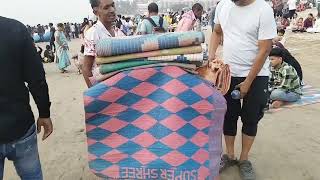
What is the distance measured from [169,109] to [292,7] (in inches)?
749

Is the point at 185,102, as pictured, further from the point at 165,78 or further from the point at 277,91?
the point at 277,91

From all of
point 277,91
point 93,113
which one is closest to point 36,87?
point 93,113

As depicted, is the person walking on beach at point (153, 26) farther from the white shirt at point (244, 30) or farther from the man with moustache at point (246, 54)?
the white shirt at point (244, 30)

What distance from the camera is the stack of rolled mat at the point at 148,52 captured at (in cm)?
265

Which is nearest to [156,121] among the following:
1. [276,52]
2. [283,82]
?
[276,52]

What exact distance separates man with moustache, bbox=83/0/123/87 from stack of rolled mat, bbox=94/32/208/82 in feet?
2.62

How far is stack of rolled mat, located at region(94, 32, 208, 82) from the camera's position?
265cm

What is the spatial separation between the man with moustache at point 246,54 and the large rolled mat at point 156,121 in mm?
1036

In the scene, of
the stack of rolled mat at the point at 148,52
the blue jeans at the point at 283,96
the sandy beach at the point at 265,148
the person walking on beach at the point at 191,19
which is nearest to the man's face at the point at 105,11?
the stack of rolled mat at the point at 148,52

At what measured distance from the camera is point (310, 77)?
9148 millimetres

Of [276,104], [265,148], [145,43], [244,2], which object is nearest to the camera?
[145,43]

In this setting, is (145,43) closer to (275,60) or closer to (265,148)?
(265,148)

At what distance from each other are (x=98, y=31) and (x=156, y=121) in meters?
1.26

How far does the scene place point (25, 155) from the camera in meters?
2.67
